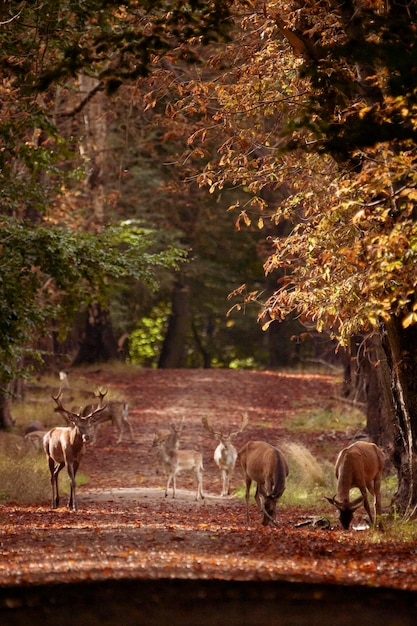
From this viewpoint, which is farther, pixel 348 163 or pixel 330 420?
pixel 330 420

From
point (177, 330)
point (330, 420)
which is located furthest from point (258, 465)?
point (177, 330)

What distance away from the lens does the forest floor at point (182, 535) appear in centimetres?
1023

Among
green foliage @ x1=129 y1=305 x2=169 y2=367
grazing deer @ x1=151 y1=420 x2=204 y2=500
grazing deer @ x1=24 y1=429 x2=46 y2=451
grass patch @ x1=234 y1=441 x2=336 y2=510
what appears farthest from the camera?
green foliage @ x1=129 y1=305 x2=169 y2=367

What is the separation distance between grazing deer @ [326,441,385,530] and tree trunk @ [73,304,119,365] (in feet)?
87.2

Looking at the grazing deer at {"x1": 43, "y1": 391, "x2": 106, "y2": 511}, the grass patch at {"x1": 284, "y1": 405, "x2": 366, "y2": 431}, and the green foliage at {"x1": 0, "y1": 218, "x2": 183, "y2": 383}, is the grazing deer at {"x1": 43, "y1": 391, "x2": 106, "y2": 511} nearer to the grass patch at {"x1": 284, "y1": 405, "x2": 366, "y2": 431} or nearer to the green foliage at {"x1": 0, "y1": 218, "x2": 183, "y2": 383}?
the green foliage at {"x1": 0, "y1": 218, "x2": 183, "y2": 383}

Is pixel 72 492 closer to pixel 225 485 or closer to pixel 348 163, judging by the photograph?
pixel 225 485

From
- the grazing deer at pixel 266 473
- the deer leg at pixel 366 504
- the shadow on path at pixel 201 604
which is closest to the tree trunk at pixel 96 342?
the grazing deer at pixel 266 473

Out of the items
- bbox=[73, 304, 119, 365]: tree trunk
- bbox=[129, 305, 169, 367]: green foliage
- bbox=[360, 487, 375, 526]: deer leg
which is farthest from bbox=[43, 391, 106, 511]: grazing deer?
bbox=[129, 305, 169, 367]: green foliage

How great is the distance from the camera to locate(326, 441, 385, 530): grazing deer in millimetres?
14422

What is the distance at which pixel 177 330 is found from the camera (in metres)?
50.7

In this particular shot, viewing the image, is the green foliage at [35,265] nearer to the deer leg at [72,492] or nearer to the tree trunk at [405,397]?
the deer leg at [72,492]

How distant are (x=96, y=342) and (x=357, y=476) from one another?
2722 cm

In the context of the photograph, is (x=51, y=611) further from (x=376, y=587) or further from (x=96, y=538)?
(x=96, y=538)

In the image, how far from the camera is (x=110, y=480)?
2180cm
